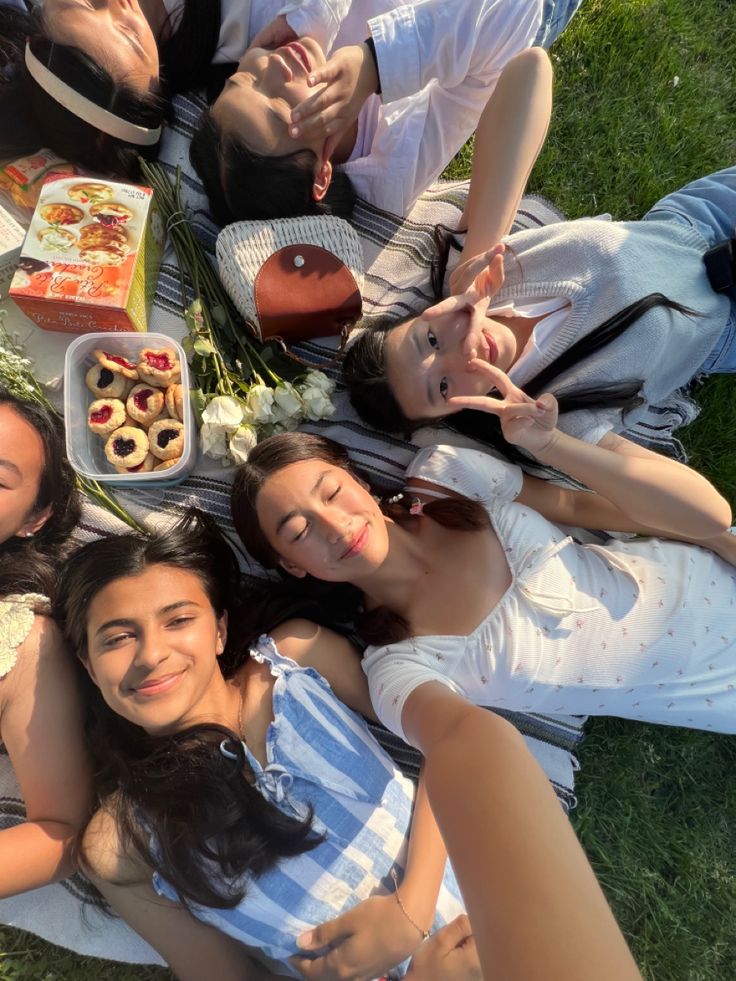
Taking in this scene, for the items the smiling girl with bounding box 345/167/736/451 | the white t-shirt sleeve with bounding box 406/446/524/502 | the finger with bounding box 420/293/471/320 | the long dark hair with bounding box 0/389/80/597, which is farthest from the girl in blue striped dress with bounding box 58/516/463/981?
the finger with bounding box 420/293/471/320

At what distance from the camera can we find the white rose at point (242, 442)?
1921 millimetres

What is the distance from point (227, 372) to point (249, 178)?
622 mm

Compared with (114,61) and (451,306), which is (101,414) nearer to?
(114,61)

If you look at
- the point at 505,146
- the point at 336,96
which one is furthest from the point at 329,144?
the point at 505,146

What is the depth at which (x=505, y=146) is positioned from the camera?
1929 mm

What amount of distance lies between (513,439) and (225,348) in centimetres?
107

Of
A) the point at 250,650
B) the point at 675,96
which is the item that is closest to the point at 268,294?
the point at 250,650

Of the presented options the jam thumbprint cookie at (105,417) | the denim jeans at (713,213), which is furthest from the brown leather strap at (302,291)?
the denim jeans at (713,213)

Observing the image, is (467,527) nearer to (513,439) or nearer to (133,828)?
(513,439)

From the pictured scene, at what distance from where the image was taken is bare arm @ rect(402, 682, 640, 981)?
847 mm

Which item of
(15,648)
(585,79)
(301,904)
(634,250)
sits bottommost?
(301,904)

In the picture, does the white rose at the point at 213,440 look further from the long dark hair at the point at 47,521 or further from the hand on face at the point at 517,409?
the hand on face at the point at 517,409

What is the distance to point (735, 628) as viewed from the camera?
190cm

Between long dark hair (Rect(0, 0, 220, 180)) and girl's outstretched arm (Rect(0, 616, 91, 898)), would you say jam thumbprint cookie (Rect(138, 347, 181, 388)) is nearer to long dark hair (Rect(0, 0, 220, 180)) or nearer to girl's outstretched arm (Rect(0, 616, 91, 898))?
long dark hair (Rect(0, 0, 220, 180))
